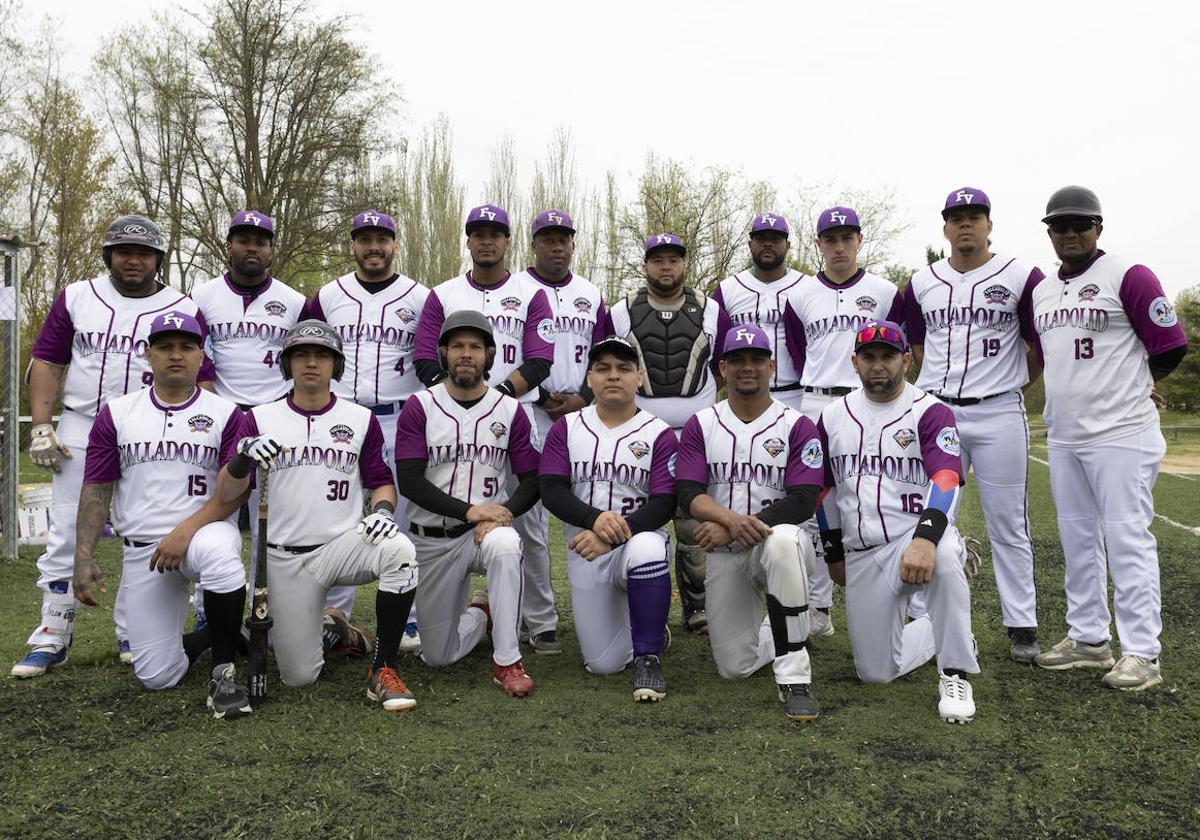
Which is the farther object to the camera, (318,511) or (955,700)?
(318,511)

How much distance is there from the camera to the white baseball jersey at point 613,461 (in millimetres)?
4691

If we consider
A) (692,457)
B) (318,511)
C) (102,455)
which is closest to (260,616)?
(318,511)

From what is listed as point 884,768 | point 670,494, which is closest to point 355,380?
point 670,494

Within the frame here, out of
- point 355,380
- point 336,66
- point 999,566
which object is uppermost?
point 336,66

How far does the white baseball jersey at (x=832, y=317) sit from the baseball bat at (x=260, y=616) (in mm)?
3240

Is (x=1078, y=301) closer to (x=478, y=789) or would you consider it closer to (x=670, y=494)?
(x=670, y=494)

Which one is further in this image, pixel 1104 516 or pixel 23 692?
pixel 1104 516

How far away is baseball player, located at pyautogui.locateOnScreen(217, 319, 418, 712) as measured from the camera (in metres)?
4.28

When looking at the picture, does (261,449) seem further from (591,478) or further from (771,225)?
(771,225)

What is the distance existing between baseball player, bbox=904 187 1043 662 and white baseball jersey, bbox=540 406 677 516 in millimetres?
1672

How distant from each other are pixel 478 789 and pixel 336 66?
72.1 feet

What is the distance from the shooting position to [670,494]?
182 inches

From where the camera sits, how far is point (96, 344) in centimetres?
489

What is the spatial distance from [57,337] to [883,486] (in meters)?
4.42
